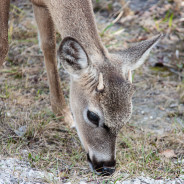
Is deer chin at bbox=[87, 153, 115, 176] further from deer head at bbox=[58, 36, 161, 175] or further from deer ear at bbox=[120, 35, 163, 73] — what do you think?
deer ear at bbox=[120, 35, 163, 73]

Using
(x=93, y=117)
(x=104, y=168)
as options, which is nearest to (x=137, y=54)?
(x=93, y=117)

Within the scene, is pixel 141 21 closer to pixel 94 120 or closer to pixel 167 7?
pixel 167 7

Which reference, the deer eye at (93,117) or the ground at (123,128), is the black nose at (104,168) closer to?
the ground at (123,128)

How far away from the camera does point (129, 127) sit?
505 cm

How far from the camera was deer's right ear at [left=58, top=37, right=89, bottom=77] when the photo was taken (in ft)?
11.3

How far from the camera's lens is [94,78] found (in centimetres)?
365

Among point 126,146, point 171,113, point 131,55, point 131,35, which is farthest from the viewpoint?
point 131,35

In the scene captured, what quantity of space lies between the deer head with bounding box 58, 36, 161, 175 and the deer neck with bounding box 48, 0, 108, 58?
0.53 ft

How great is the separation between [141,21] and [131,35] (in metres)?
0.69

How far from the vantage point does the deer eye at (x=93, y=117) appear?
11.6ft

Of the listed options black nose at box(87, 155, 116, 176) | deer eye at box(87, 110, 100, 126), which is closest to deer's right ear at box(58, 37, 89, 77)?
deer eye at box(87, 110, 100, 126)

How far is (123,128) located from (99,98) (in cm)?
153

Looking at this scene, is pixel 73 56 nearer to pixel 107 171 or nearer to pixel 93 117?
pixel 93 117

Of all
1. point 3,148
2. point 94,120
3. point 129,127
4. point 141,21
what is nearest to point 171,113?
point 129,127
